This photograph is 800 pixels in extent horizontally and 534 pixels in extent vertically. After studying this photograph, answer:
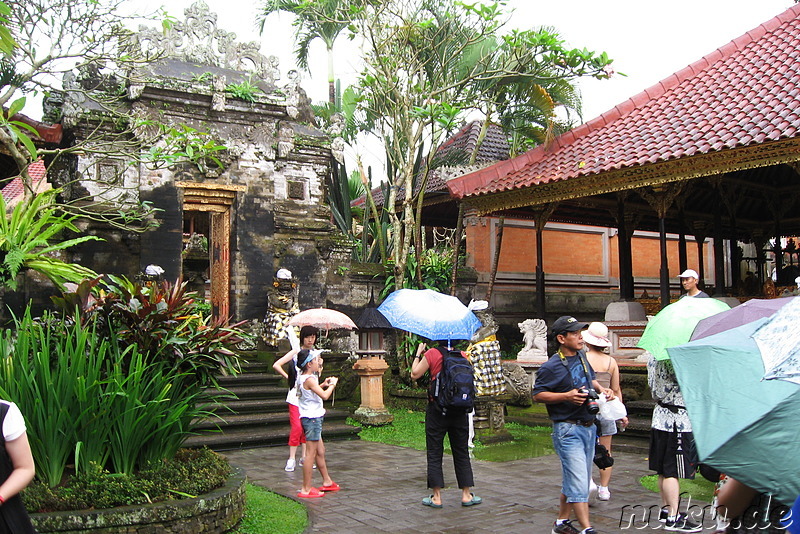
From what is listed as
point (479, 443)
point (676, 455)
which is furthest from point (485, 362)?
point (676, 455)

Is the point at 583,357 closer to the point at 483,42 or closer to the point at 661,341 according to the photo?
the point at 661,341

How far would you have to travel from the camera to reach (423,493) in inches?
270

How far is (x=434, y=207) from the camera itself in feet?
60.6

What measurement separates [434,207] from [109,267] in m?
8.65

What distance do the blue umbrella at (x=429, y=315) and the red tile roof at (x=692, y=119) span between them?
4831 mm

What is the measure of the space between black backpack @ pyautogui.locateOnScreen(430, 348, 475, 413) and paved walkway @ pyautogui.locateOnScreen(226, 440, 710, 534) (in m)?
0.92

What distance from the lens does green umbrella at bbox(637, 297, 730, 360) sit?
5426mm

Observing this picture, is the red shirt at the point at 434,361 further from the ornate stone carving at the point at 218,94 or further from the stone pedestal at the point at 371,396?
the ornate stone carving at the point at 218,94

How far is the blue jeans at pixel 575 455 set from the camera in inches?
199

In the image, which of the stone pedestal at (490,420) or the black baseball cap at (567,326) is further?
the stone pedestal at (490,420)

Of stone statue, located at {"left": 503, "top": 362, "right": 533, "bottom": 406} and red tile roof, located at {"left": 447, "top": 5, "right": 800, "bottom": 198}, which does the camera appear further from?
stone statue, located at {"left": 503, "top": 362, "right": 533, "bottom": 406}

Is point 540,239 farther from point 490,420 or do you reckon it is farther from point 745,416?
point 745,416

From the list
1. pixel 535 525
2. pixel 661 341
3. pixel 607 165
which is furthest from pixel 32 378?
pixel 607 165

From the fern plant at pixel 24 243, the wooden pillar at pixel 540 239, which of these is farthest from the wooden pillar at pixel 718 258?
the fern plant at pixel 24 243
